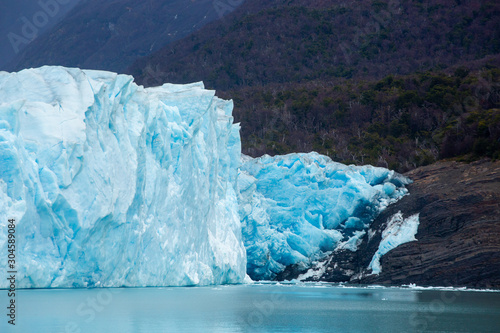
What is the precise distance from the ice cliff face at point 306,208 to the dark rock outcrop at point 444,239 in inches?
32.0

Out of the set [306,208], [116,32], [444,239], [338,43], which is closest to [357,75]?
[338,43]

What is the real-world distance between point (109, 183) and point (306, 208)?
1397cm

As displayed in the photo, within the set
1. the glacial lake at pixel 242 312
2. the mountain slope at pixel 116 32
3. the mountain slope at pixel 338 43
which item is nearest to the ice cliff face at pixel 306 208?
the glacial lake at pixel 242 312

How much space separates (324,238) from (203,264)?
28.5ft

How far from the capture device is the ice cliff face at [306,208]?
103ft

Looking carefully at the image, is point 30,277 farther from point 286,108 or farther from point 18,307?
point 286,108

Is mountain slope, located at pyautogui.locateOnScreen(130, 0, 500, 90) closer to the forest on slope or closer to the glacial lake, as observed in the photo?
the forest on slope

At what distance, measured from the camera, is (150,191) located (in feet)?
74.1

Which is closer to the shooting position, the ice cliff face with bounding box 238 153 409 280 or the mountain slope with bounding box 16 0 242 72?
the ice cliff face with bounding box 238 153 409 280

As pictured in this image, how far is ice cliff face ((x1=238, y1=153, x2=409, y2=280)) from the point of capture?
31.4 meters

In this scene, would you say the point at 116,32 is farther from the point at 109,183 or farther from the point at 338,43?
the point at 109,183

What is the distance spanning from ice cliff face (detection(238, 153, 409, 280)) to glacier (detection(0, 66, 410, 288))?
59mm

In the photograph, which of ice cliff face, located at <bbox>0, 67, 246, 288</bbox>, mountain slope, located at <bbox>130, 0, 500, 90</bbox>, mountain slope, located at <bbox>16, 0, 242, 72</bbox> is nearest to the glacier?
ice cliff face, located at <bbox>0, 67, 246, 288</bbox>

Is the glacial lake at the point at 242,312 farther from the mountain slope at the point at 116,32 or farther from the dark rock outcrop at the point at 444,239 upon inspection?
the mountain slope at the point at 116,32
